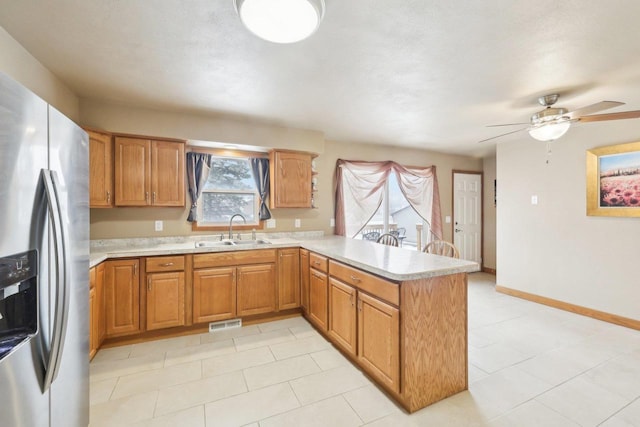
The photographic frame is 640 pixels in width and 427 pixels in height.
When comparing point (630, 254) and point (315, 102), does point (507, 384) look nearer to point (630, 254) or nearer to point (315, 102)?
point (630, 254)

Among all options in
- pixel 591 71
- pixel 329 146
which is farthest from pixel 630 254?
pixel 329 146

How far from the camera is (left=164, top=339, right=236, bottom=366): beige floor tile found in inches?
99.1

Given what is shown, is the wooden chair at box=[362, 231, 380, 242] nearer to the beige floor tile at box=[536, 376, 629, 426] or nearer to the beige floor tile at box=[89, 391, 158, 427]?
the beige floor tile at box=[536, 376, 629, 426]

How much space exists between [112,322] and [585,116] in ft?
15.5

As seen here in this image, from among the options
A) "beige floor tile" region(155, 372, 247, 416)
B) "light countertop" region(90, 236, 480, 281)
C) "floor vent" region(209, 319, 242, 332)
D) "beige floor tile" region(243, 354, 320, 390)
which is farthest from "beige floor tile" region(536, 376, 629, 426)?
"floor vent" region(209, 319, 242, 332)

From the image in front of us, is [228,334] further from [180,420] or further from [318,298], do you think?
[180,420]

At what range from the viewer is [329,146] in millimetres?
4445

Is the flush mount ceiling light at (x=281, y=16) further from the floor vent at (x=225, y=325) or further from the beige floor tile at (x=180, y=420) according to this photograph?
the floor vent at (x=225, y=325)

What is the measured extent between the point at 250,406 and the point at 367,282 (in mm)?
1166

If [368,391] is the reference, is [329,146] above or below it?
above

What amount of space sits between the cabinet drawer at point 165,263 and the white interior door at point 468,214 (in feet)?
16.2

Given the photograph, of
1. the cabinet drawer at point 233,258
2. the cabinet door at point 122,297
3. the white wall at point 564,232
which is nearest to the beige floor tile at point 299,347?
the cabinet drawer at point 233,258

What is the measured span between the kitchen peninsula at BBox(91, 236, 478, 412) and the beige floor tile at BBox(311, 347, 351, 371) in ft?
0.26

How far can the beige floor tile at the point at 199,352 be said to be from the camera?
252cm
